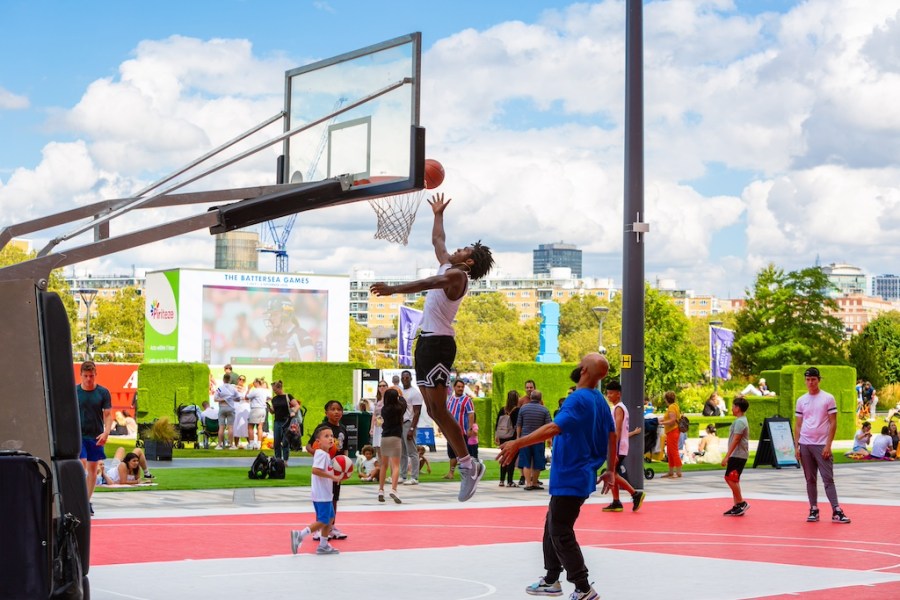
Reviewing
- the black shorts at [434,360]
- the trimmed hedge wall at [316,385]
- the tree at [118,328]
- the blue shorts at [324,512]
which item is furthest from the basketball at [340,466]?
the tree at [118,328]

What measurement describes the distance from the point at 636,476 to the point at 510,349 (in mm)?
108995

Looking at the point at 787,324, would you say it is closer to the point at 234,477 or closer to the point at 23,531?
the point at 234,477

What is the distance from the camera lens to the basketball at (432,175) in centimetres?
941

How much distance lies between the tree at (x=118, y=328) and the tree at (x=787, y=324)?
4440 centimetres

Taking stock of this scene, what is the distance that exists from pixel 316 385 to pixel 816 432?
1962cm

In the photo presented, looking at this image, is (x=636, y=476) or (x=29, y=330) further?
(x=636, y=476)

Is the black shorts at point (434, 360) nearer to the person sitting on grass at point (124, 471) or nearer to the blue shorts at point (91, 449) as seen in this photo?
the blue shorts at point (91, 449)

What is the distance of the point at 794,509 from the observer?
61.9 ft

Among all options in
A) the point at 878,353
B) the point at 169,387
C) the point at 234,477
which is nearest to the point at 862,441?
the point at 234,477

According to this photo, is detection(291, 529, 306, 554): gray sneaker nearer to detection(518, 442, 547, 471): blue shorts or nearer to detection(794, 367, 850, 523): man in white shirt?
detection(794, 367, 850, 523): man in white shirt

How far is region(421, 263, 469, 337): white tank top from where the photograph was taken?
369 inches

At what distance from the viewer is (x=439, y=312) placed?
31.0 feet

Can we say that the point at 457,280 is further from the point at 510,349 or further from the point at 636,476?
the point at 510,349

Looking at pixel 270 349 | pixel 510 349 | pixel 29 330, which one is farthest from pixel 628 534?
pixel 510 349
